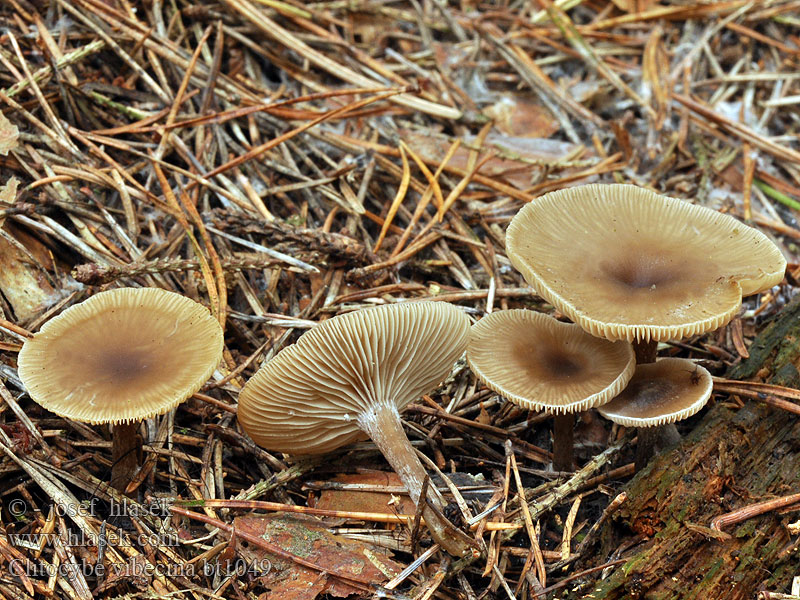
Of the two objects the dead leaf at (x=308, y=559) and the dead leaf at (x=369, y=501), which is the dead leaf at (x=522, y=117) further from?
the dead leaf at (x=308, y=559)

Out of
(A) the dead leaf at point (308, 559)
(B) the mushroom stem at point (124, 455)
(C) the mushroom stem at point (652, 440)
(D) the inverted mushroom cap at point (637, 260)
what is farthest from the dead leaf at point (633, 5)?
(B) the mushroom stem at point (124, 455)

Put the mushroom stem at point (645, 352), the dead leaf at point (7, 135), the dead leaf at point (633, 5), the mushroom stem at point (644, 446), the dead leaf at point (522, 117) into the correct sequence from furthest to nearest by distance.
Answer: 1. the dead leaf at point (633, 5)
2. the dead leaf at point (522, 117)
3. the dead leaf at point (7, 135)
4. the mushroom stem at point (645, 352)
5. the mushroom stem at point (644, 446)

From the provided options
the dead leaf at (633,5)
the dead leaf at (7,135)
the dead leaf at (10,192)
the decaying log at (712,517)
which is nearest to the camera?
the decaying log at (712,517)

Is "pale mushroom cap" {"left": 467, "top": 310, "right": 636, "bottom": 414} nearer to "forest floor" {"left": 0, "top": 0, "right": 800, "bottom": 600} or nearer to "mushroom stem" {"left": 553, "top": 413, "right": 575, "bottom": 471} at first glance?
"mushroom stem" {"left": 553, "top": 413, "right": 575, "bottom": 471}

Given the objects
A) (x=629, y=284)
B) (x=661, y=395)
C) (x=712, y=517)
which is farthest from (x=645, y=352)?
(x=712, y=517)

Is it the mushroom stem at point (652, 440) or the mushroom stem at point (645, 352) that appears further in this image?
the mushroom stem at point (645, 352)

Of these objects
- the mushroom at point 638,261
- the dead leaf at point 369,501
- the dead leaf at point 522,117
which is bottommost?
the dead leaf at point 369,501

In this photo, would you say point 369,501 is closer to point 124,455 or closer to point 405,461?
point 405,461
